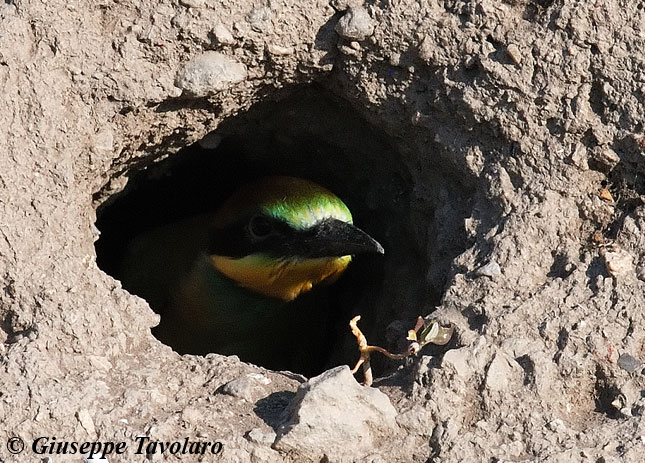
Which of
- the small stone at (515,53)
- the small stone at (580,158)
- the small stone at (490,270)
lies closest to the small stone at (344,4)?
the small stone at (515,53)

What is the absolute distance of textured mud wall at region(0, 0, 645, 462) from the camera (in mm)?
2756

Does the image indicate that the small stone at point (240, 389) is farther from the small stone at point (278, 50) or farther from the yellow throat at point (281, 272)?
the yellow throat at point (281, 272)

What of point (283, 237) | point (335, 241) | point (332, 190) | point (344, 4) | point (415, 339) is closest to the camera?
point (415, 339)

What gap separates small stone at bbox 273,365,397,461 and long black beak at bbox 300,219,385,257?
1.40 m

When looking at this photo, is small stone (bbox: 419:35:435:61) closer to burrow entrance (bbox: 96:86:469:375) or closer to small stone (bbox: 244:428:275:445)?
burrow entrance (bbox: 96:86:469:375)

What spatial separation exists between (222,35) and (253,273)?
5.53ft

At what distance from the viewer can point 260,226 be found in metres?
4.89

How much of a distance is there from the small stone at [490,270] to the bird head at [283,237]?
1.05 metres

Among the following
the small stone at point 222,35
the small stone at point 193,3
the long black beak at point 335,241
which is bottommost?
the long black beak at point 335,241

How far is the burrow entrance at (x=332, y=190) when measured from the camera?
4059 mm

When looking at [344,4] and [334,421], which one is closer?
[334,421]

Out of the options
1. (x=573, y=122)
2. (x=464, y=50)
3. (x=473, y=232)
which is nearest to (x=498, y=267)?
(x=473, y=232)

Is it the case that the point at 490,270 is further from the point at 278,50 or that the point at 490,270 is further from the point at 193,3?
the point at 193,3

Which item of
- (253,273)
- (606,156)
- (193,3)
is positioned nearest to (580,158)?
(606,156)
